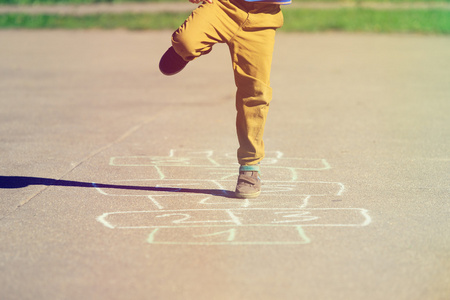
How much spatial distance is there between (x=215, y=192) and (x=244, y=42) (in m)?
1.01

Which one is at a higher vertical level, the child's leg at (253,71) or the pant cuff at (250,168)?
the child's leg at (253,71)

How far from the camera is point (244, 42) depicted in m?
4.43

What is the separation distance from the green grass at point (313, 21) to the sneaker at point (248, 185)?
13.1 m

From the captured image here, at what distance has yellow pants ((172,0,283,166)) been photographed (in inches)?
171

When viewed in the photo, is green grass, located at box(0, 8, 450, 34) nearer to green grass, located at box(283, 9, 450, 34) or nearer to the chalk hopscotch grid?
green grass, located at box(283, 9, 450, 34)

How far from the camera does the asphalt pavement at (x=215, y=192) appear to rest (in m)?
3.23

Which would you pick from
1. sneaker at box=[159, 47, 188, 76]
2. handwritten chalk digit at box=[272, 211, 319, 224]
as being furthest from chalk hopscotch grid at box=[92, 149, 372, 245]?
sneaker at box=[159, 47, 188, 76]

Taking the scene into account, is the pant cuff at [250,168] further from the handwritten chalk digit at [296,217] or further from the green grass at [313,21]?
the green grass at [313,21]

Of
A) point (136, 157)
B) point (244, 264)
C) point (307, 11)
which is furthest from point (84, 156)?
point (307, 11)

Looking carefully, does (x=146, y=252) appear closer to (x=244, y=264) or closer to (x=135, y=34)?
(x=244, y=264)

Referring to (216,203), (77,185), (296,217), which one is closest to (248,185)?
(216,203)

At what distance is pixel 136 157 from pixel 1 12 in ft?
55.0

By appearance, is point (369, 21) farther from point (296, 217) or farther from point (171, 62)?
point (296, 217)

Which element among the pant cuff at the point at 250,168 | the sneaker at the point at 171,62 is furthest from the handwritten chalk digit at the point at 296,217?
the sneaker at the point at 171,62
